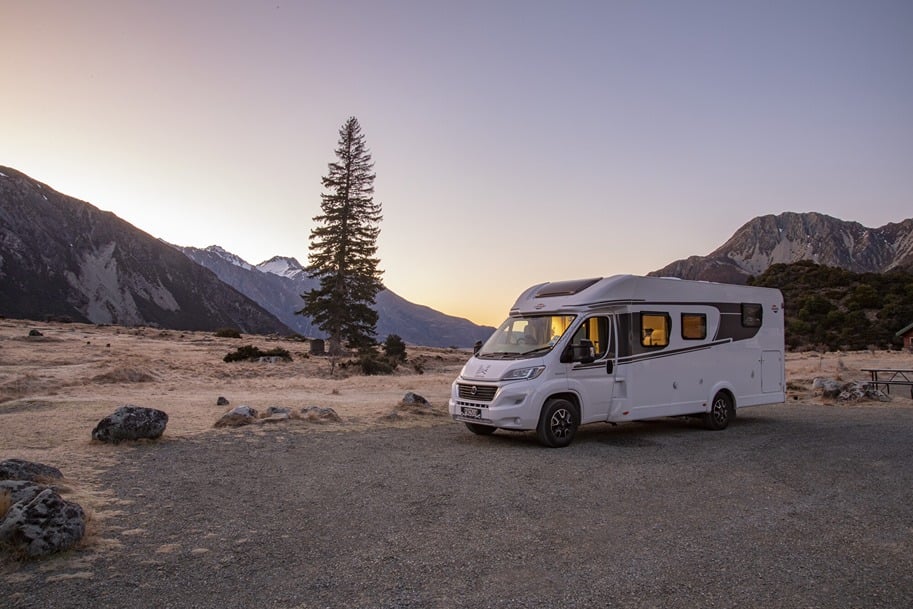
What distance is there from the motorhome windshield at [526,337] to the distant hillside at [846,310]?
42273mm

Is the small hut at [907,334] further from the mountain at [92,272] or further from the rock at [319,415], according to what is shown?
the mountain at [92,272]

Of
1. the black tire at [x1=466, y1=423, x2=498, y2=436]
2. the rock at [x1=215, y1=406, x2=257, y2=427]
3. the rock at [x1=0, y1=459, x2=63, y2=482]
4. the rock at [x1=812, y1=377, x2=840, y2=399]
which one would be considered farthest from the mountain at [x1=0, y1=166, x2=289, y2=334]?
the rock at [x1=812, y1=377, x2=840, y2=399]

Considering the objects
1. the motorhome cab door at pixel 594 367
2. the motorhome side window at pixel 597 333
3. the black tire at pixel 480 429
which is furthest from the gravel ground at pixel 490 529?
the motorhome side window at pixel 597 333

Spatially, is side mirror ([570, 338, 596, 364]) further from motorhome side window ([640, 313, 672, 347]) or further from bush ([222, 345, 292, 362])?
bush ([222, 345, 292, 362])

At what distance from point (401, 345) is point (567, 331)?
34.4m

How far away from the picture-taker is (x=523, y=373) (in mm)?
10547

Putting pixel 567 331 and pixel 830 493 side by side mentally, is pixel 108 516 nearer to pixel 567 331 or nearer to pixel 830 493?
pixel 567 331

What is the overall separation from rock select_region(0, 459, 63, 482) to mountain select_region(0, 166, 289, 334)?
124 m

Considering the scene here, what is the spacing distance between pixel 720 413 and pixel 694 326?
7.35 ft

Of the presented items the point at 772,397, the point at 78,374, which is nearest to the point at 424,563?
the point at 772,397

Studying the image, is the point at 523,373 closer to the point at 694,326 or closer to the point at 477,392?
the point at 477,392

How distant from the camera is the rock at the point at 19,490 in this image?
546 cm

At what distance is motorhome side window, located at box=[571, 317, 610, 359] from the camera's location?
37.1ft

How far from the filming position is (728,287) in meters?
13.7
